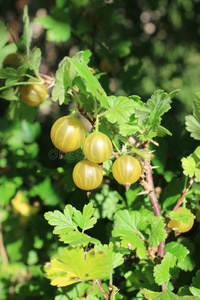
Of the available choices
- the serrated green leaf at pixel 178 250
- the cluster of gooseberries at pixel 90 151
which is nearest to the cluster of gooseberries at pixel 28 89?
the cluster of gooseberries at pixel 90 151

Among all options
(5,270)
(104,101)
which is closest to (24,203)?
(5,270)

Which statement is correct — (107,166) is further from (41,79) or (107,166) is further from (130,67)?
(130,67)

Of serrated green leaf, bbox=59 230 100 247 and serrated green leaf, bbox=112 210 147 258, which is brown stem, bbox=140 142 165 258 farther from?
serrated green leaf, bbox=59 230 100 247

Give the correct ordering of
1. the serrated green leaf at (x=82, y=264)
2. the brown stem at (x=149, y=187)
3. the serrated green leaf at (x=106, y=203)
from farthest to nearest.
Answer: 1. the serrated green leaf at (x=106, y=203)
2. the brown stem at (x=149, y=187)
3. the serrated green leaf at (x=82, y=264)

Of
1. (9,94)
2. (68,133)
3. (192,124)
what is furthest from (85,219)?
(9,94)

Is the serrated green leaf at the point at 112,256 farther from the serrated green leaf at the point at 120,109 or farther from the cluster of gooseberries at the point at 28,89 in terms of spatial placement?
the cluster of gooseberries at the point at 28,89

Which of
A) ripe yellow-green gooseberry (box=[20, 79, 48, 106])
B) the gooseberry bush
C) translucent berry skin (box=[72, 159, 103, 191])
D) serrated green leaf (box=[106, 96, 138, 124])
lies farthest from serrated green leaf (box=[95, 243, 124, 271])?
ripe yellow-green gooseberry (box=[20, 79, 48, 106])

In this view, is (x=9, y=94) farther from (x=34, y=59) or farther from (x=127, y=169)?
(x=127, y=169)
